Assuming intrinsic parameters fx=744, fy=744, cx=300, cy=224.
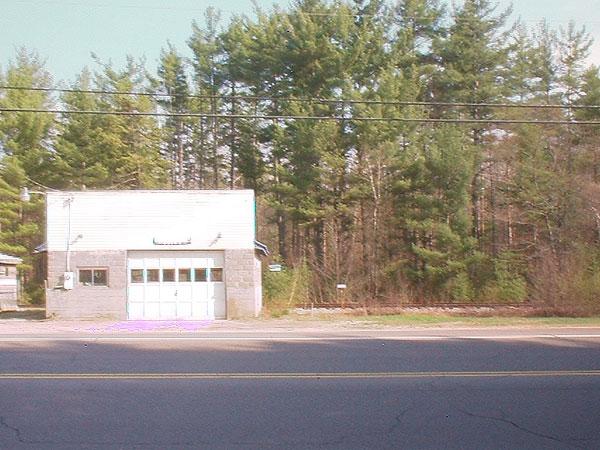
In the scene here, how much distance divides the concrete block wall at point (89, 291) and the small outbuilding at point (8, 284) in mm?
9168

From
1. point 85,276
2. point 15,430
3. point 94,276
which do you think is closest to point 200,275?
point 94,276

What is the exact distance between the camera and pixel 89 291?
29.6 m

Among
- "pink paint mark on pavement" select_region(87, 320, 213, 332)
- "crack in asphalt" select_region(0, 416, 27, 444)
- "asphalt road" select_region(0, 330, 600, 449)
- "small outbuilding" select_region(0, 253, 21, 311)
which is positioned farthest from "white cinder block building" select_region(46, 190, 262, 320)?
"crack in asphalt" select_region(0, 416, 27, 444)

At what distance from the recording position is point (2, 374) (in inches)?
495

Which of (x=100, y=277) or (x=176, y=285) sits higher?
(x=100, y=277)

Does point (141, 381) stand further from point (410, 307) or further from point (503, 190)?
point (503, 190)

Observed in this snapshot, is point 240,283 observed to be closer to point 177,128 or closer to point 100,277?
point 100,277

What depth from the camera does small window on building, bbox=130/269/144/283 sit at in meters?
30.1

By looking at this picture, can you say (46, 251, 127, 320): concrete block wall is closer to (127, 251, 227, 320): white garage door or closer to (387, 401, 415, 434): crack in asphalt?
(127, 251, 227, 320): white garage door

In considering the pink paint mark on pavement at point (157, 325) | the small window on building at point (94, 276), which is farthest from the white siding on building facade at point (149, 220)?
Result: the pink paint mark on pavement at point (157, 325)

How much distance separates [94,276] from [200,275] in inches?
167

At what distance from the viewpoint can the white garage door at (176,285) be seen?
98.2 feet

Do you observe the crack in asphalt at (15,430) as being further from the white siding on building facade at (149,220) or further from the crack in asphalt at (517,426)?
the white siding on building facade at (149,220)

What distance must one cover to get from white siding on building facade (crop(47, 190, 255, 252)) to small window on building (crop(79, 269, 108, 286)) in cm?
90
